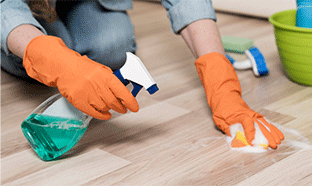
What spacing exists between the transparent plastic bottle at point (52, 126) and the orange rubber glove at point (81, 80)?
0.20 ft

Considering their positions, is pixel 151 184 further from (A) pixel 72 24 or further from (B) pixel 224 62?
(A) pixel 72 24

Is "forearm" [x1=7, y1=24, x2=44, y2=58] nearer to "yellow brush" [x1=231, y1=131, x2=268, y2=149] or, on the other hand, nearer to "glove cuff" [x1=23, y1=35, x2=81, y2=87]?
"glove cuff" [x1=23, y1=35, x2=81, y2=87]

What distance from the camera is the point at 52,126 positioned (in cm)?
87

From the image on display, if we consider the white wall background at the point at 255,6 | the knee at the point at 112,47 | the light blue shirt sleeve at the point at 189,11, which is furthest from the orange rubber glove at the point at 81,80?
the white wall background at the point at 255,6

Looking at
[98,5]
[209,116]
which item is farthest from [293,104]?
[98,5]

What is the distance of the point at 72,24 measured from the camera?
4.67 feet

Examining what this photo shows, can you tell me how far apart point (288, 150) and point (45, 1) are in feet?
3.16

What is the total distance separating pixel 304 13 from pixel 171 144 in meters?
0.60

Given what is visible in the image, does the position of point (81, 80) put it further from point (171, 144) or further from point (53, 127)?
point (171, 144)

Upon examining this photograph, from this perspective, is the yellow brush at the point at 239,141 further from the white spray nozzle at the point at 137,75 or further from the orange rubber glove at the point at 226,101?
the white spray nozzle at the point at 137,75

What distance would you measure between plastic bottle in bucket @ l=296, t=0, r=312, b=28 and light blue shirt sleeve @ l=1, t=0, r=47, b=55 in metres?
0.80

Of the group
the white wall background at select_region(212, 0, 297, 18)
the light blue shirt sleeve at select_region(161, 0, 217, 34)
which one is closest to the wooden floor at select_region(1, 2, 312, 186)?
the light blue shirt sleeve at select_region(161, 0, 217, 34)

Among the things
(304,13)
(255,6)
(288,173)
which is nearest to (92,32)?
(304,13)

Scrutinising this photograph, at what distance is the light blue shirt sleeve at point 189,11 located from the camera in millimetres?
1060
